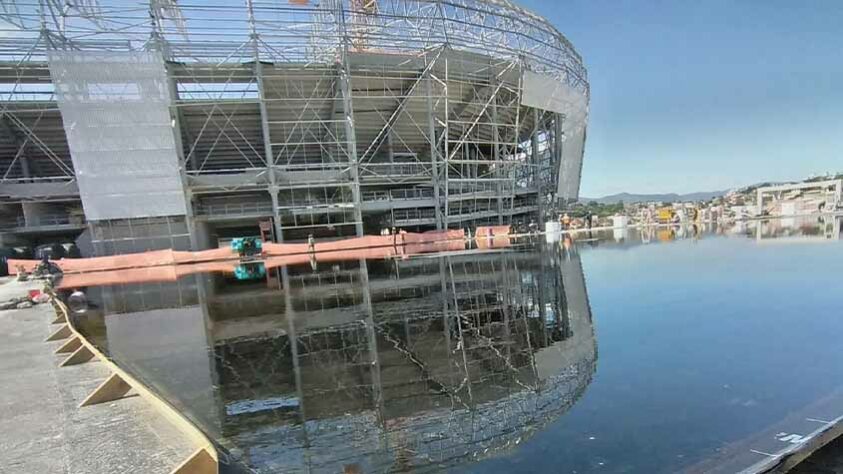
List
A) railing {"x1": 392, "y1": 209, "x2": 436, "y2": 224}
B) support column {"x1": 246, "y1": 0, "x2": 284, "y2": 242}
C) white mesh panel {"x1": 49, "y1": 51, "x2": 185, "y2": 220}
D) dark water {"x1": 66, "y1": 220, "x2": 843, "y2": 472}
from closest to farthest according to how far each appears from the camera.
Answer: dark water {"x1": 66, "y1": 220, "x2": 843, "y2": 472}
white mesh panel {"x1": 49, "y1": 51, "x2": 185, "y2": 220}
support column {"x1": 246, "y1": 0, "x2": 284, "y2": 242}
railing {"x1": 392, "y1": 209, "x2": 436, "y2": 224}

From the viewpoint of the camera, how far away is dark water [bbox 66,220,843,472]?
290 centimetres

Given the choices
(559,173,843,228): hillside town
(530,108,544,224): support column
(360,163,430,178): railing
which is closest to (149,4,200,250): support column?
(360,163,430,178): railing

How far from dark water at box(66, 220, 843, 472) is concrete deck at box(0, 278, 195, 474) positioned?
21.8 inches

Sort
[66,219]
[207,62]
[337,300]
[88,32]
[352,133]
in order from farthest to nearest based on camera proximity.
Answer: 1. [66,219]
2. [352,133]
3. [207,62]
4. [88,32]
5. [337,300]

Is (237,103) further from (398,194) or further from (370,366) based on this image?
(370,366)

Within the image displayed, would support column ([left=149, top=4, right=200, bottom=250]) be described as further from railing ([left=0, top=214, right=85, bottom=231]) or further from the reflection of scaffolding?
the reflection of scaffolding

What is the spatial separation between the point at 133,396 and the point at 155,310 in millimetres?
7478

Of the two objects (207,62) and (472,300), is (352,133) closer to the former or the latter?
(207,62)

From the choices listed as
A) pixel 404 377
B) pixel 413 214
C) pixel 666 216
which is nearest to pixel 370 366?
pixel 404 377

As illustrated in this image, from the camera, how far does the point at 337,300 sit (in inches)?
373

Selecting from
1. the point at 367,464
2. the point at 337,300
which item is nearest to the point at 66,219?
the point at 337,300

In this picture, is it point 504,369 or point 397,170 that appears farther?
Answer: point 397,170

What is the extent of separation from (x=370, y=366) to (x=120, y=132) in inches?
1139

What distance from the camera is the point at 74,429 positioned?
2.84 m
